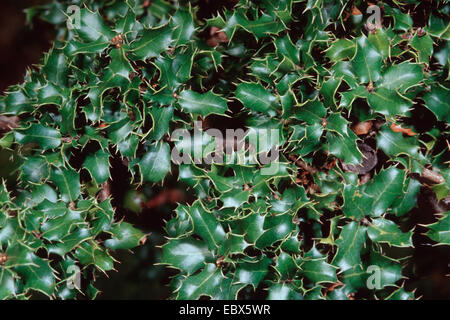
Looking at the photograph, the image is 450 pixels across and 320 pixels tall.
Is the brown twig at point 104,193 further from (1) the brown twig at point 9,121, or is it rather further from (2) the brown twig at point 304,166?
(2) the brown twig at point 304,166

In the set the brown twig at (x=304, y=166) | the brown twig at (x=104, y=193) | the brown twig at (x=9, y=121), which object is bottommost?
the brown twig at (x=104, y=193)

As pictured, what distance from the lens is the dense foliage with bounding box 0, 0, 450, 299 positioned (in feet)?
3.52

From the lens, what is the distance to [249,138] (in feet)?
3.58

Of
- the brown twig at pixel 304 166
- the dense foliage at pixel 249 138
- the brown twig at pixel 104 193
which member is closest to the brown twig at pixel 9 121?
the dense foliage at pixel 249 138

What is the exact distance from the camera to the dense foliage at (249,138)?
107 cm

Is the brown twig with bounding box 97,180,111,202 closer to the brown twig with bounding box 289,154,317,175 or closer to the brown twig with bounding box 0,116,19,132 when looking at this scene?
the brown twig with bounding box 0,116,19,132

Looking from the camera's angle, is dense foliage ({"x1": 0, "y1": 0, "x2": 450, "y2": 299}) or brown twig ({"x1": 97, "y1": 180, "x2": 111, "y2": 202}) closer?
dense foliage ({"x1": 0, "y1": 0, "x2": 450, "y2": 299})

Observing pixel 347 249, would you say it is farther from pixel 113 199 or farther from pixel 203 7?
pixel 203 7

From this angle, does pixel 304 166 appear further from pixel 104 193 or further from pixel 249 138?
pixel 104 193

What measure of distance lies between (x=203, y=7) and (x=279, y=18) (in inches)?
17.8

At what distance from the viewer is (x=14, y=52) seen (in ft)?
9.84

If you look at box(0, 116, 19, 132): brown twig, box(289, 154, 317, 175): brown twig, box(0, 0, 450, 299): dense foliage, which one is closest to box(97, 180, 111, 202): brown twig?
box(0, 0, 450, 299): dense foliage
